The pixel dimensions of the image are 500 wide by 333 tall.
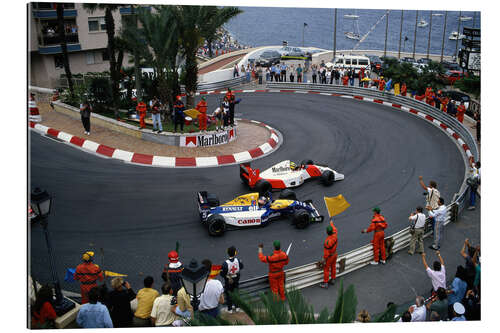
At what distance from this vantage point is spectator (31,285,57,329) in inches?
304

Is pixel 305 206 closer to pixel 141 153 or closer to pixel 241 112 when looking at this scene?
pixel 141 153

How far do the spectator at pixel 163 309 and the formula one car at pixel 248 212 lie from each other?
422 centimetres

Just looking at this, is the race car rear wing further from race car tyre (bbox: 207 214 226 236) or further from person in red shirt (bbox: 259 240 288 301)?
person in red shirt (bbox: 259 240 288 301)

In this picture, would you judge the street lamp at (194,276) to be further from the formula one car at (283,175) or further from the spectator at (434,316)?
the formula one car at (283,175)

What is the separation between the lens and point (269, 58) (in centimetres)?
4347

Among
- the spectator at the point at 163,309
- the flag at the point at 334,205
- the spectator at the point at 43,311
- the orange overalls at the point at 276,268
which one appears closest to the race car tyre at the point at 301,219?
the flag at the point at 334,205

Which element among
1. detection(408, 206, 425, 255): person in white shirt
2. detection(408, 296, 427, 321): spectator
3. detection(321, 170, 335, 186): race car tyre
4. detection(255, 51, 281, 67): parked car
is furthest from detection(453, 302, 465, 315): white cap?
detection(255, 51, 281, 67): parked car

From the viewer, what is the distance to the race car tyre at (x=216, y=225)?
1195 cm

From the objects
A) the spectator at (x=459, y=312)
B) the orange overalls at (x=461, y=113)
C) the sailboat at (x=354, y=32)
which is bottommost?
the spectator at (x=459, y=312)

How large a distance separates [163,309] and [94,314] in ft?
3.65

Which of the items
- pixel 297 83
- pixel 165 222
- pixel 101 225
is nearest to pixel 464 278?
pixel 165 222

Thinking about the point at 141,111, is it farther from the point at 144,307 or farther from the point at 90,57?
the point at 90,57

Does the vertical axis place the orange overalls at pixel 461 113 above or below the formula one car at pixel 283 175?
above

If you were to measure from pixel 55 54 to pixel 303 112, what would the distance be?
1971 cm
